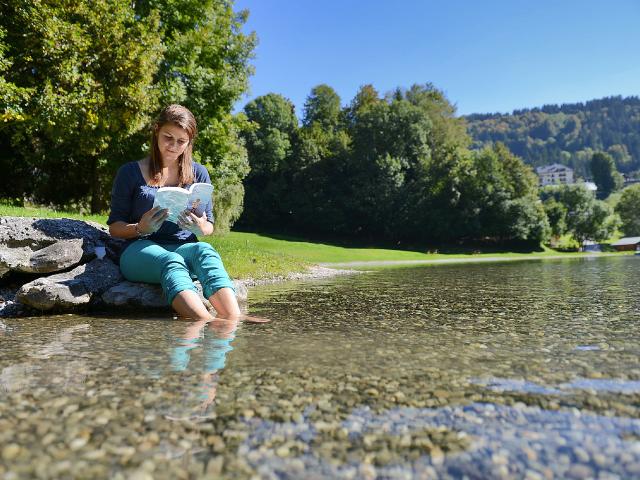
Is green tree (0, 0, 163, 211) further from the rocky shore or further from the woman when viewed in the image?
the woman

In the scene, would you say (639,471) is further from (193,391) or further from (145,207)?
(145,207)

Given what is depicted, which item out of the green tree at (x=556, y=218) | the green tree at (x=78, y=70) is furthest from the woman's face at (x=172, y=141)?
the green tree at (x=556, y=218)

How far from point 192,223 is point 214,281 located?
820 millimetres

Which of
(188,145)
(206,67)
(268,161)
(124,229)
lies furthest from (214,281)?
(268,161)

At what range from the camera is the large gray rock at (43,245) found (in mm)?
6812

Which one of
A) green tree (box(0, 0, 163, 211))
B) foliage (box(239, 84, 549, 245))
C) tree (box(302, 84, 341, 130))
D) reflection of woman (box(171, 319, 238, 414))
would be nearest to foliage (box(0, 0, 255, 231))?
green tree (box(0, 0, 163, 211))

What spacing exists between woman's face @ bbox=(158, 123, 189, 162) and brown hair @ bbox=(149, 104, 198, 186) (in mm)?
53

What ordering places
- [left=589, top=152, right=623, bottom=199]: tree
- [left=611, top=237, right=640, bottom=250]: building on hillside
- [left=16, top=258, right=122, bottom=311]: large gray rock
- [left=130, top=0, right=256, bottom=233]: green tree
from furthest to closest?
1. [left=589, top=152, right=623, bottom=199]: tree
2. [left=611, top=237, right=640, bottom=250]: building on hillside
3. [left=130, top=0, right=256, bottom=233]: green tree
4. [left=16, top=258, right=122, bottom=311]: large gray rock

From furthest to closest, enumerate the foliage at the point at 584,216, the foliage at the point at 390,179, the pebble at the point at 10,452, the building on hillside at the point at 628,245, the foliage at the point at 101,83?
the building on hillside at the point at 628,245, the foliage at the point at 584,216, the foliage at the point at 390,179, the foliage at the point at 101,83, the pebble at the point at 10,452

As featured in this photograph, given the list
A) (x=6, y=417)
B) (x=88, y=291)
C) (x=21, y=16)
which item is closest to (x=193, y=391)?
(x=6, y=417)

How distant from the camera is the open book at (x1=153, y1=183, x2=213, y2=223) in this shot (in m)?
5.38

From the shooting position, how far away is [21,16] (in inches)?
586

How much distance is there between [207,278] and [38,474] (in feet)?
12.2

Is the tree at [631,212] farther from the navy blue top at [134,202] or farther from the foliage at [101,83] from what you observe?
the navy blue top at [134,202]
